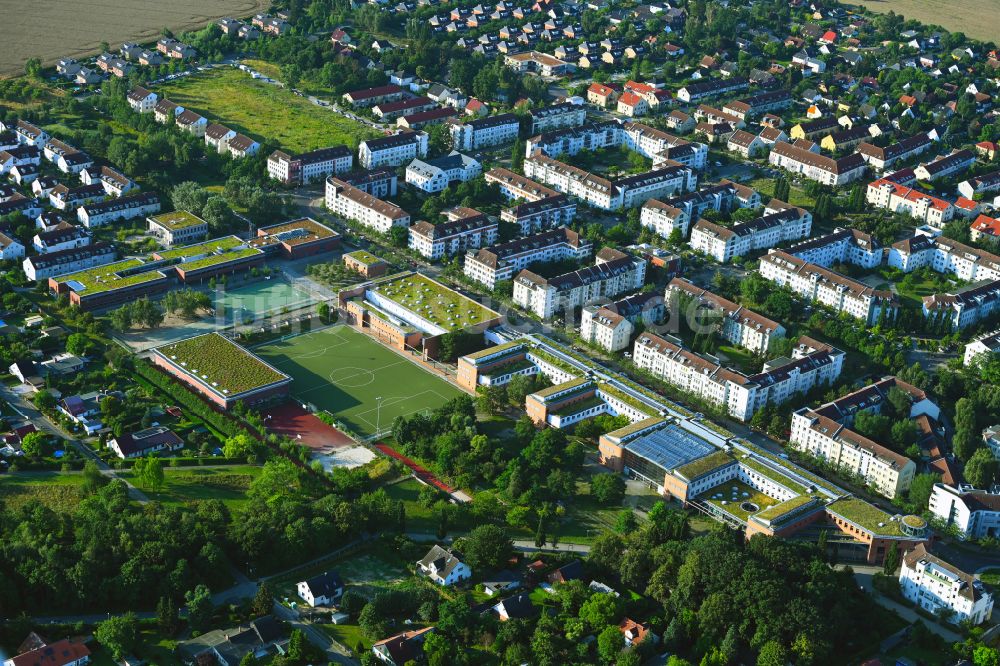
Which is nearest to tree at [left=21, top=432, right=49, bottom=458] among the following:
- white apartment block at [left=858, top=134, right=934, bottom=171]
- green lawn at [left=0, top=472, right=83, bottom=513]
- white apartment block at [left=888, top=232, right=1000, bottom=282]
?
green lawn at [left=0, top=472, right=83, bottom=513]

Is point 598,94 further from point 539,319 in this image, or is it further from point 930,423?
point 930,423

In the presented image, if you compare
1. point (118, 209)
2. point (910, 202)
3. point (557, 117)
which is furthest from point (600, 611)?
point (557, 117)

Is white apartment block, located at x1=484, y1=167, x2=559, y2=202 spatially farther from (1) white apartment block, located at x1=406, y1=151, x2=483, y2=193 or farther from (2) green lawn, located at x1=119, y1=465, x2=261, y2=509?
(2) green lawn, located at x1=119, y1=465, x2=261, y2=509

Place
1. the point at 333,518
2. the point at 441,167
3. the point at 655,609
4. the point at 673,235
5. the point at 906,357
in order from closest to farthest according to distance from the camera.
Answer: the point at 655,609 → the point at 333,518 → the point at 906,357 → the point at 673,235 → the point at 441,167

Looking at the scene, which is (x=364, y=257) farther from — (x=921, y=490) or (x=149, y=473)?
(x=921, y=490)

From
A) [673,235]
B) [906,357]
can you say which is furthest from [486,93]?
[906,357]
